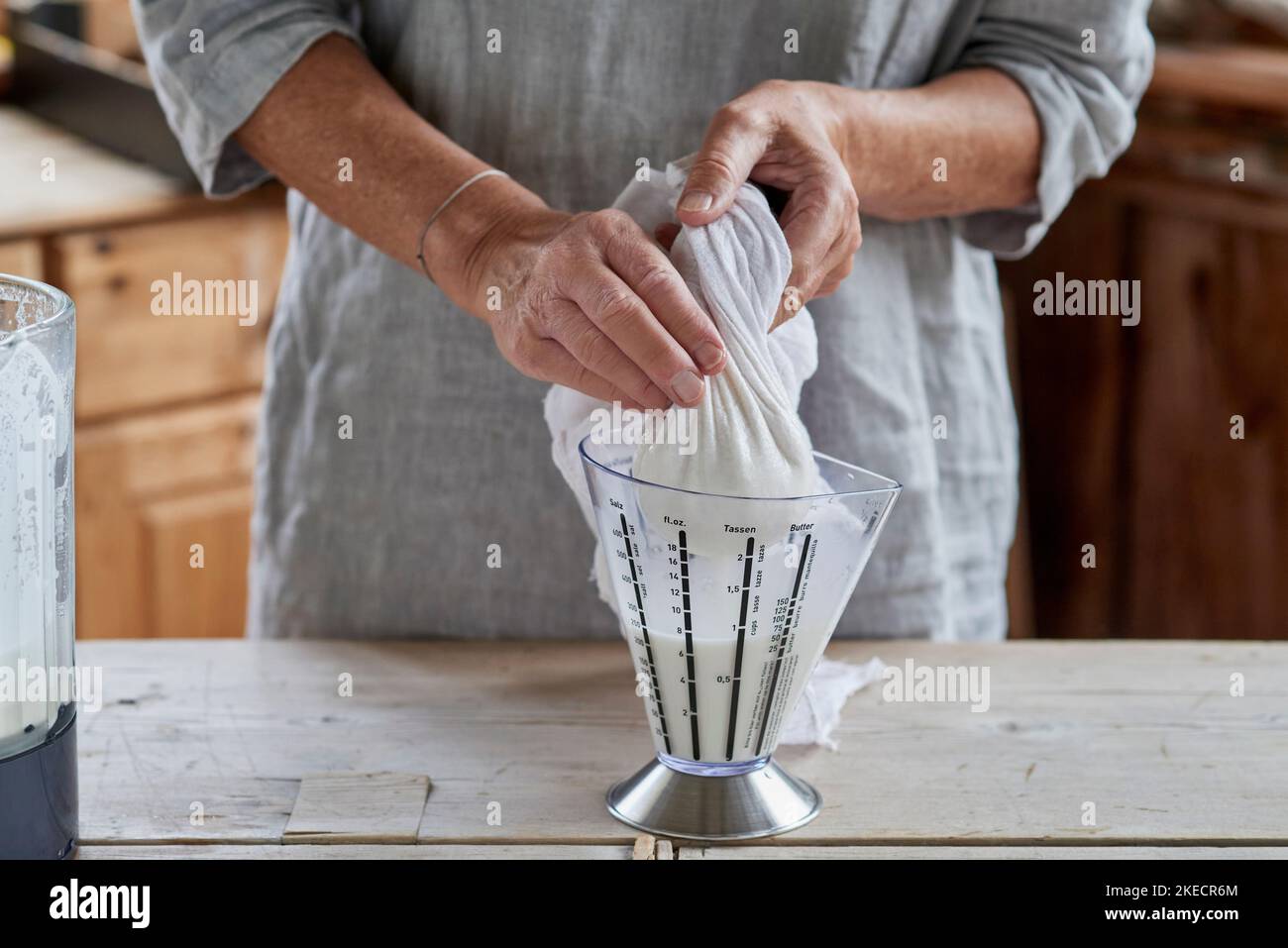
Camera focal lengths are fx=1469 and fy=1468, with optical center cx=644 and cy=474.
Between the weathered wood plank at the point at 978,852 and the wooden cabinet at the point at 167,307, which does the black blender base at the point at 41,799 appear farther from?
the wooden cabinet at the point at 167,307

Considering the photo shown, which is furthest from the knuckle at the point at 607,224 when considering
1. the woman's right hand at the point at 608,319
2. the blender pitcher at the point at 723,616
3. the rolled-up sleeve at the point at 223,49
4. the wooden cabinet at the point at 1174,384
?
the wooden cabinet at the point at 1174,384

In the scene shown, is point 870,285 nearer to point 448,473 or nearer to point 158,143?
point 448,473

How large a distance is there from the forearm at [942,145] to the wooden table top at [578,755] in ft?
0.98

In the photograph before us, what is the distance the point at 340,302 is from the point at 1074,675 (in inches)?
22.2

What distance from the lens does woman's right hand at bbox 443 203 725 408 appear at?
0.69 m

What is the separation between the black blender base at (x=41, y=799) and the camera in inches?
25.5

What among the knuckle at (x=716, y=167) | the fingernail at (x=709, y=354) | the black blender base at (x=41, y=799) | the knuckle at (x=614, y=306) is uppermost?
the knuckle at (x=716, y=167)

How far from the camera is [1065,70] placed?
3.34 feet

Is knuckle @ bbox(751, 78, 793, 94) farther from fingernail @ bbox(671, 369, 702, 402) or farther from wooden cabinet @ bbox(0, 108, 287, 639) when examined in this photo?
wooden cabinet @ bbox(0, 108, 287, 639)

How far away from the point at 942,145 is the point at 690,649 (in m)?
0.42

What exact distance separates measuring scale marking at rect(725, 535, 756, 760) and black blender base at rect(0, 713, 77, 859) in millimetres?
312

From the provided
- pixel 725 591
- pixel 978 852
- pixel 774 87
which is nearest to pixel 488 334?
pixel 774 87

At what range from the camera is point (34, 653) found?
65cm
